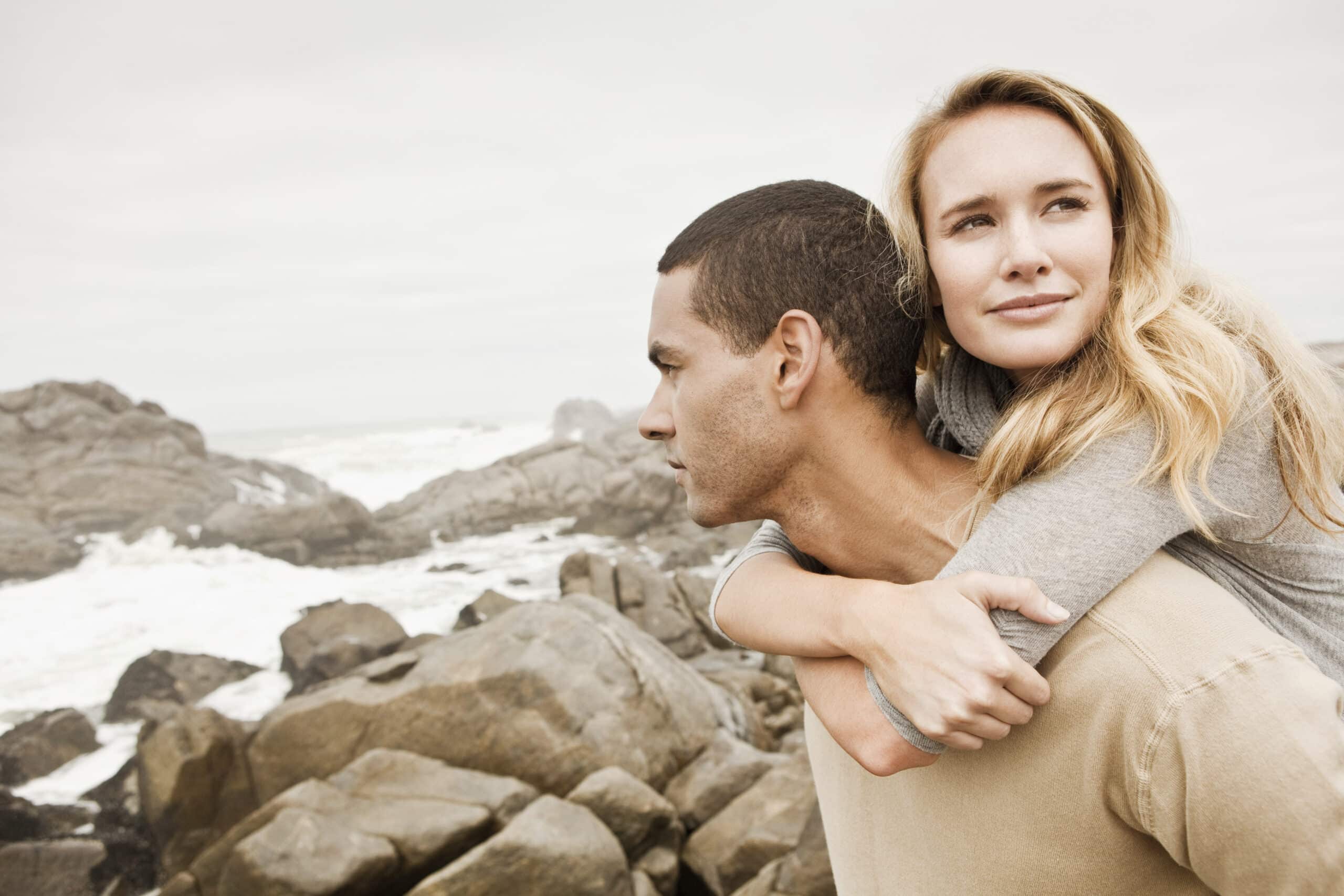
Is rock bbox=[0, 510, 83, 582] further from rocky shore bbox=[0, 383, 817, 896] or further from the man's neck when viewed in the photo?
the man's neck

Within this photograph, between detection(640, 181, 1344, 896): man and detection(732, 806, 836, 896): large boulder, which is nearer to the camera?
detection(640, 181, 1344, 896): man

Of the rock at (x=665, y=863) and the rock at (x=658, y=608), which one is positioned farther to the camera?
the rock at (x=658, y=608)

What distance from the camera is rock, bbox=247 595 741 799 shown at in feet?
21.1

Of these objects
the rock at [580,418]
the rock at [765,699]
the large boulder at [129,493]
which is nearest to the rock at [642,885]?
the rock at [765,699]

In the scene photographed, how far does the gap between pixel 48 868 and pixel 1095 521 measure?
26.1 feet

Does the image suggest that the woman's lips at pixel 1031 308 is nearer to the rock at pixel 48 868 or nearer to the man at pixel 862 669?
the man at pixel 862 669

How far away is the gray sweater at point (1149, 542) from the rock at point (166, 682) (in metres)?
12.0

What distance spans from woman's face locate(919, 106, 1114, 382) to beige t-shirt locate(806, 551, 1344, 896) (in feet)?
1.82

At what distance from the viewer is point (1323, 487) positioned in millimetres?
1806

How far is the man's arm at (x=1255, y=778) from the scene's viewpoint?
1.36 metres

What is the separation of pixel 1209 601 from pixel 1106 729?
0.30m

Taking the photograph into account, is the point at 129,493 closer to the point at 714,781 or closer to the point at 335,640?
the point at 335,640

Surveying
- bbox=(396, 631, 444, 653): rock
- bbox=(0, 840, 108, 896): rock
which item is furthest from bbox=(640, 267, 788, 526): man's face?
bbox=(396, 631, 444, 653): rock

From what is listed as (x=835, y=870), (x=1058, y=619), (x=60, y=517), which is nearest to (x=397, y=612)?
(x=60, y=517)
